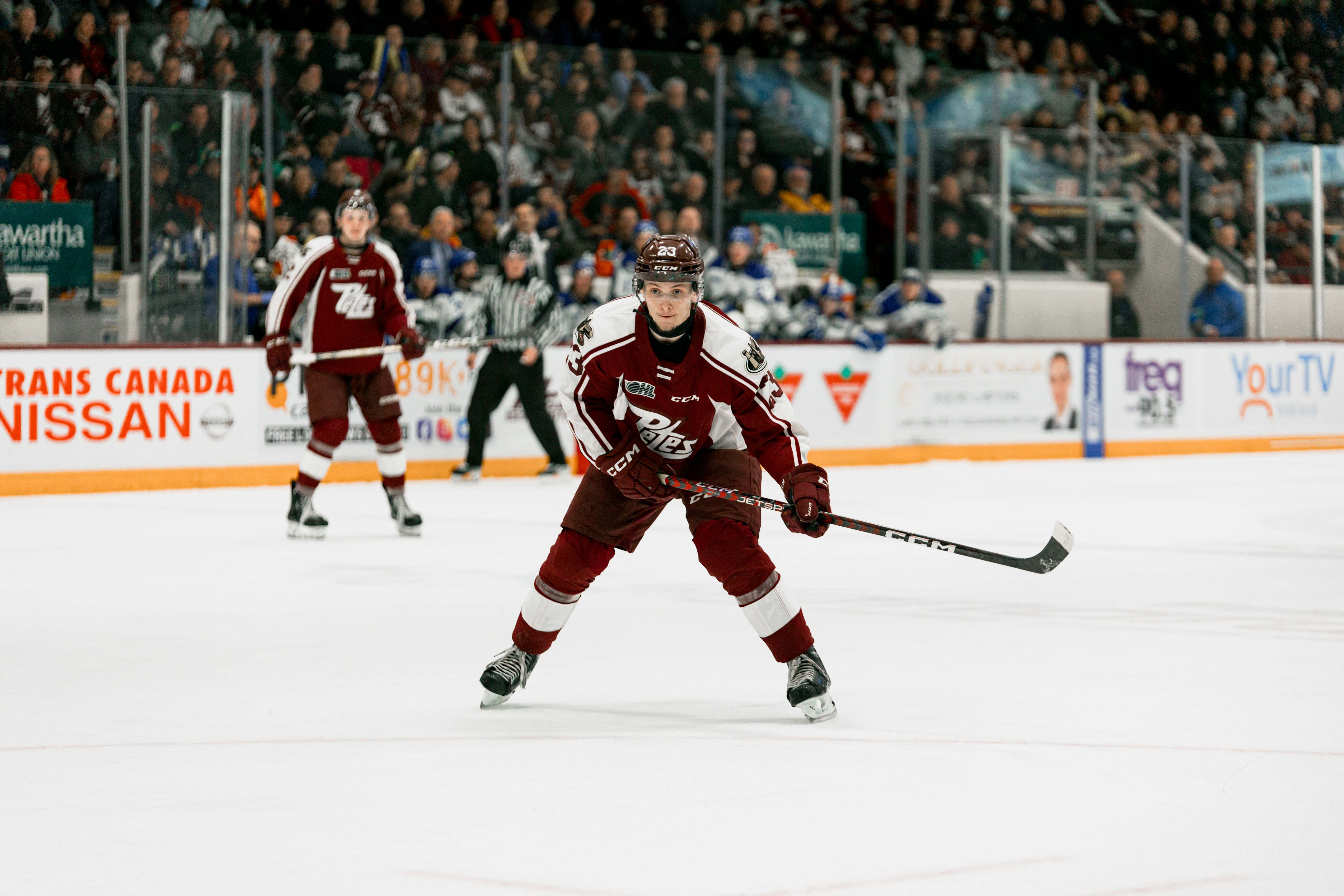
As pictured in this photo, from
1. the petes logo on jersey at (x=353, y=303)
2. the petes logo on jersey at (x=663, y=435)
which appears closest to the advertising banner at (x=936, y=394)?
the petes logo on jersey at (x=353, y=303)

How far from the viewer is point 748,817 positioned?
3.00 metres

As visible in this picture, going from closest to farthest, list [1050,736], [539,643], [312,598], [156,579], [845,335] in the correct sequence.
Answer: [1050,736]
[539,643]
[312,598]
[156,579]
[845,335]

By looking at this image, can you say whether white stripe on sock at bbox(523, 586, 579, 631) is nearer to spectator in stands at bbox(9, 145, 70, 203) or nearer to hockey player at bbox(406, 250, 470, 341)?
spectator in stands at bbox(9, 145, 70, 203)

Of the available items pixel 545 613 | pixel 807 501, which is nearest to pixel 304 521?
pixel 545 613

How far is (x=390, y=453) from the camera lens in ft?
26.5

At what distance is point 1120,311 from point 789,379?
123 inches

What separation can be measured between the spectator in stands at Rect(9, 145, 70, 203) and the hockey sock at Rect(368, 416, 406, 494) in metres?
3.01

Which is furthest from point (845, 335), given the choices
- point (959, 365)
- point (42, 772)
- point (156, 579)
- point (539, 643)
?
point (42, 772)

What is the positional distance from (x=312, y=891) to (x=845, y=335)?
1004 centimetres

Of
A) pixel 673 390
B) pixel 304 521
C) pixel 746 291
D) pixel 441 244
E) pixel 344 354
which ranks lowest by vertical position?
pixel 304 521

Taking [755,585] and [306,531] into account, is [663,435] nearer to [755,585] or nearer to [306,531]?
[755,585]

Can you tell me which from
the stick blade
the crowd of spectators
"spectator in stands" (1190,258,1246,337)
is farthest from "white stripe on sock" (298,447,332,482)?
"spectator in stands" (1190,258,1246,337)

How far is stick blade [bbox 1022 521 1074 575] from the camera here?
4.23m

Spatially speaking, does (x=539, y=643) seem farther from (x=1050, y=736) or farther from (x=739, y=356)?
(x=1050, y=736)
